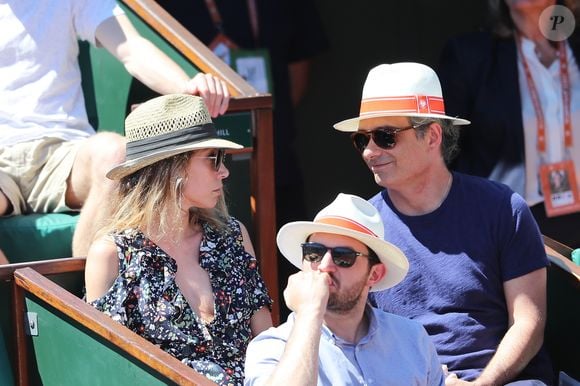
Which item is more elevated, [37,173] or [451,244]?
[37,173]

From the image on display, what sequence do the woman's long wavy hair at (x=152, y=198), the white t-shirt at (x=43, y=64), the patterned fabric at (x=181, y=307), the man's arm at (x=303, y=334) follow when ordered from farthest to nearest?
the white t-shirt at (x=43, y=64)
the woman's long wavy hair at (x=152, y=198)
the patterned fabric at (x=181, y=307)
the man's arm at (x=303, y=334)

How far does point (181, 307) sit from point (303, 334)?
698mm

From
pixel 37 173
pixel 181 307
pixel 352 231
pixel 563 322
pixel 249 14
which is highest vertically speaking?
pixel 249 14

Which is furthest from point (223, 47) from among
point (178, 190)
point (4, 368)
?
point (4, 368)

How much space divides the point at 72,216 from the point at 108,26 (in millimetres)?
717

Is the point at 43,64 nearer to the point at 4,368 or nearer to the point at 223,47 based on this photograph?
the point at 223,47

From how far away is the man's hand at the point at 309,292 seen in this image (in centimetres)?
311

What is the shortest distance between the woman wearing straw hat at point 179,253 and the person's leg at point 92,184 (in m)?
0.16

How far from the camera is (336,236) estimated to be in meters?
3.25

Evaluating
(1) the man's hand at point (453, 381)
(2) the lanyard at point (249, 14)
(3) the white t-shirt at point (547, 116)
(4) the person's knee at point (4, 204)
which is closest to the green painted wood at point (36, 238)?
(4) the person's knee at point (4, 204)

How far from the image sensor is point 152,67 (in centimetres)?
449

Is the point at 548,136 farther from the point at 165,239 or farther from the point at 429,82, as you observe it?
the point at 165,239

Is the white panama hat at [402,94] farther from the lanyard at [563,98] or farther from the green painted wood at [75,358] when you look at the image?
the lanyard at [563,98]

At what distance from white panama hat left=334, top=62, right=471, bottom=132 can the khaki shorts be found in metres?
1.09
